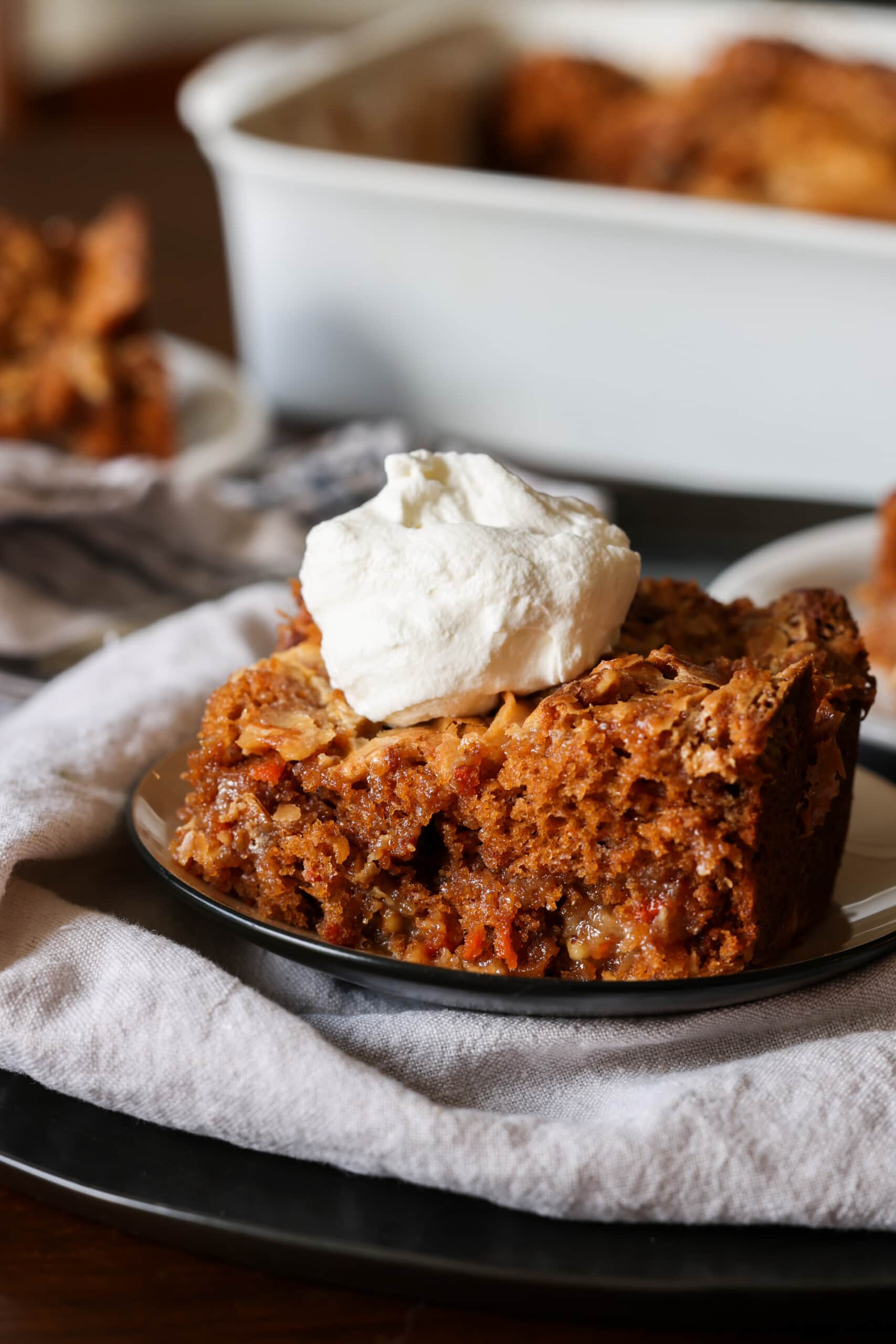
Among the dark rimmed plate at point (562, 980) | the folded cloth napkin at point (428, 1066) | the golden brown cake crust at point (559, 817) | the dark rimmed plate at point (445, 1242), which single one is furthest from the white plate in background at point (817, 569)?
the dark rimmed plate at point (445, 1242)

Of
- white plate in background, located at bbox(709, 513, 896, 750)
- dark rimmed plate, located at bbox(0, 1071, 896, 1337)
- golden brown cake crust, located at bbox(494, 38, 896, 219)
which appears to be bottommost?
white plate in background, located at bbox(709, 513, 896, 750)

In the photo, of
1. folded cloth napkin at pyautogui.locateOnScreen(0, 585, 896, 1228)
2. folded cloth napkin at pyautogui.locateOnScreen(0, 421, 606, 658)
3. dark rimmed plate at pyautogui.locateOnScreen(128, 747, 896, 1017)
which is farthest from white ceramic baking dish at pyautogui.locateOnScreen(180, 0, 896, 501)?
folded cloth napkin at pyautogui.locateOnScreen(0, 585, 896, 1228)

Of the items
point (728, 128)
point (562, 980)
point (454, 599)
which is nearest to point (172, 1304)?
point (562, 980)

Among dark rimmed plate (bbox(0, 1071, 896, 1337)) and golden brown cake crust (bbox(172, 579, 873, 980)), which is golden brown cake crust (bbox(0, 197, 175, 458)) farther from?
dark rimmed plate (bbox(0, 1071, 896, 1337))

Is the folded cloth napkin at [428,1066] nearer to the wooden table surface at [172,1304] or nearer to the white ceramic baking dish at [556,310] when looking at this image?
the wooden table surface at [172,1304]

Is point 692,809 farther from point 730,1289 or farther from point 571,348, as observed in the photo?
point 571,348

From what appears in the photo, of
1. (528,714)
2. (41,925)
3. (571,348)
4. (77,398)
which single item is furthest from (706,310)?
(41,925)
